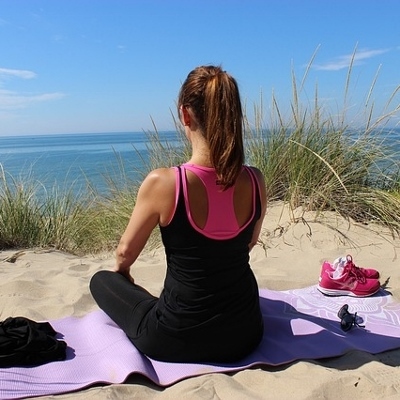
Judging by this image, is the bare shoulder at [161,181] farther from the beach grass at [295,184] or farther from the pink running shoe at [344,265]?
the beach grass at [295,184]

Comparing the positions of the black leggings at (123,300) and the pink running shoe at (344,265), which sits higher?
the black leggings at (123,300)

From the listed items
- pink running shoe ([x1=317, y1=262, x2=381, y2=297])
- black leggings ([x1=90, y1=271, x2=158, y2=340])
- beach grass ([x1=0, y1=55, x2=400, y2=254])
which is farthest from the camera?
beach grass ([x1=0, y1=55, x2=400, y2=254])

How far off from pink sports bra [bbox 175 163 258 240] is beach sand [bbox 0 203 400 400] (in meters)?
0.61

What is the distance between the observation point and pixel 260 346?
228cm

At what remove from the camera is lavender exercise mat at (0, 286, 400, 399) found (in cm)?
195

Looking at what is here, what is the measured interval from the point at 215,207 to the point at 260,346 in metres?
0.78

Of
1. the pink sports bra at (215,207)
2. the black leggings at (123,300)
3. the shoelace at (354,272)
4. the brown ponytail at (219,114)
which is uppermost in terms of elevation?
the brown ponytail at (219,114)

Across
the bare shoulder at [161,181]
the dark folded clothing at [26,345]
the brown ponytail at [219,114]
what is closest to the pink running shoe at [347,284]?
the brown ponytail at [219,114]

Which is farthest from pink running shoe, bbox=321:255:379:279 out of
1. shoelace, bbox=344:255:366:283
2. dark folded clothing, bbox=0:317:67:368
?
dark folded clothing, bbox=0:317:67:368

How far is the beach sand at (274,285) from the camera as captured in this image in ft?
6.06

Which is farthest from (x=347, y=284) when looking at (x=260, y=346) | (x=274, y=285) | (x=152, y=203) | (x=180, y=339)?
(x=152, y=203)

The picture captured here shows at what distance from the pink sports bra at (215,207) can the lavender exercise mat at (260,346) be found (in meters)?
0.61

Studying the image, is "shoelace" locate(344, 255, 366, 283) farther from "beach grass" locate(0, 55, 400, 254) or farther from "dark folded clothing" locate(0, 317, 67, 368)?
"dark folded clothing" locate(0, 317, 67, 368)

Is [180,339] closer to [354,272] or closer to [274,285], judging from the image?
[274,285]
